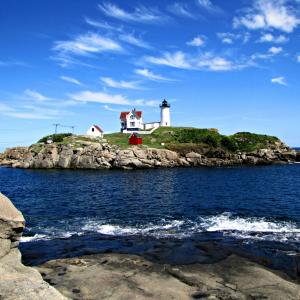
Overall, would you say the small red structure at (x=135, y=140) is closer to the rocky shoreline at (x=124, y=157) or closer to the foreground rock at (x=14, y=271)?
the rocky shoreline at (x=124, y=157)

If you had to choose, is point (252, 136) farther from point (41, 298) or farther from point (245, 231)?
point (41, 298)

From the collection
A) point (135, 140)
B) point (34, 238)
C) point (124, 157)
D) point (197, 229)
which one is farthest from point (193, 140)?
point (34, 238)

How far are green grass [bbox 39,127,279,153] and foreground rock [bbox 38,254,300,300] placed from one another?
324ft

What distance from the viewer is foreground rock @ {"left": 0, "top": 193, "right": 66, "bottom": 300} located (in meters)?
13.8

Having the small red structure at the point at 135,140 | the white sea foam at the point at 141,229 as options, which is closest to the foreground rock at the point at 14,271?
the white sea foam at the point at 141,229

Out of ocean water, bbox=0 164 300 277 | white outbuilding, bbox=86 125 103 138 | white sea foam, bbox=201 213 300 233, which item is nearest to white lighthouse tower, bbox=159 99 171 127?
white outbuilding, bbox=86 125 103 138

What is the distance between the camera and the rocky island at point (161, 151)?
117 metres

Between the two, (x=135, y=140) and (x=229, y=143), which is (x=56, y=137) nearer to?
(x=135, y=140)

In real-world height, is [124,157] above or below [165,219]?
above

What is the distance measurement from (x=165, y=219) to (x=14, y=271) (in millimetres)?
28034

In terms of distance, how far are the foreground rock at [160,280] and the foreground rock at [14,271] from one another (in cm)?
281

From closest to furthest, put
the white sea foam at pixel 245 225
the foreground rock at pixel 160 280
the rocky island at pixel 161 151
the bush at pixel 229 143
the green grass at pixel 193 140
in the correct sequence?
1. the foreground rock at pixel 160 280
2. the white sea foam at pixel 245 225
3. the rocky island at pixel 161 151
4. the green grass at pixel 193 140
5. the bush at pixel 229 143

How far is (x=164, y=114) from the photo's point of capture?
6309 inches

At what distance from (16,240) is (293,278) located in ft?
58.1
